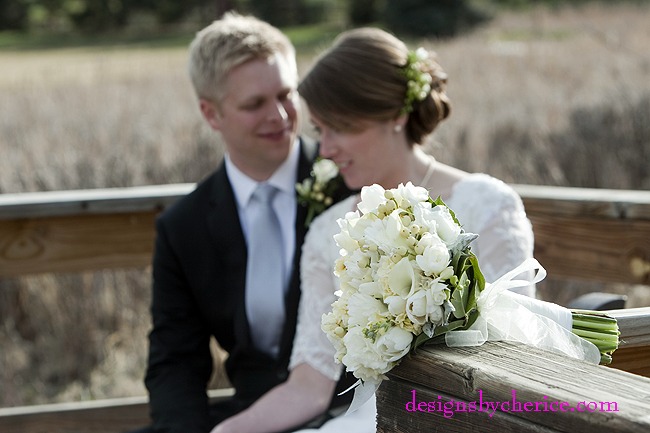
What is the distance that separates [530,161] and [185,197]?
259cm

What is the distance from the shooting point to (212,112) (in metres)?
3.39

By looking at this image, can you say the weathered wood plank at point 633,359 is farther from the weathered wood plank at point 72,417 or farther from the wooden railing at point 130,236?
the weathered wood plank at point 72,417

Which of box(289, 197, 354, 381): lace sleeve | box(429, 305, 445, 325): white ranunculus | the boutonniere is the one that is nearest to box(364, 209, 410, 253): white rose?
box(429, 305, 445, 325): white ranunculus

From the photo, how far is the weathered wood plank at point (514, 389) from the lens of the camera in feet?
4.30

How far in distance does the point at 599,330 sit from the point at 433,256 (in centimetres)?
42

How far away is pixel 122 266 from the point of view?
143 inches

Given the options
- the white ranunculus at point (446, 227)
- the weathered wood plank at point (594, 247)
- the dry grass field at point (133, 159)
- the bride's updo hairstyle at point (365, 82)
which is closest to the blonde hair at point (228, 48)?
the bride's updo hairstyle at point (365, 82)

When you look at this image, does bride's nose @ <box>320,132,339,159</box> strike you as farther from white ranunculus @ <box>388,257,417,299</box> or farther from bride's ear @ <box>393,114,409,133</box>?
white ranunculus @ <box>388,257,417,299</box>

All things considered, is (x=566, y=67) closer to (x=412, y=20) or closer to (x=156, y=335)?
(x=156, y=335)

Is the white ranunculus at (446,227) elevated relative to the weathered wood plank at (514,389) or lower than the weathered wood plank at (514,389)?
elevated

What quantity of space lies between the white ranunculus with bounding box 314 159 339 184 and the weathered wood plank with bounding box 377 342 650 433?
145cm

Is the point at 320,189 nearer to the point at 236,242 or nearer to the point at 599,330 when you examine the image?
the point at 236,242

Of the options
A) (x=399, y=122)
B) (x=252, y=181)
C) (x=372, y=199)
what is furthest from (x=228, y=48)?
(x=372, y=199)

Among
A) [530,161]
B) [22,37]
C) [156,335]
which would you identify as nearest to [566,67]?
[530,161]
